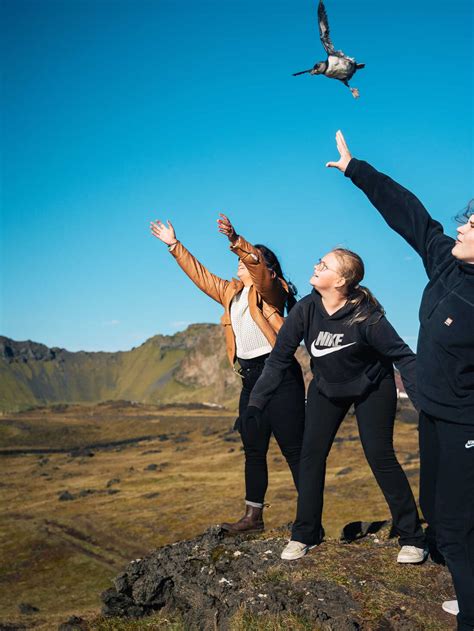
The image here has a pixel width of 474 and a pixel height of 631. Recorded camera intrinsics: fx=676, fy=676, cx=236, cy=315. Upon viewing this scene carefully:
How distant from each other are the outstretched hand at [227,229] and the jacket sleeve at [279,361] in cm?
158

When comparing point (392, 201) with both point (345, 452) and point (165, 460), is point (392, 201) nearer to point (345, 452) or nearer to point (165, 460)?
point (345, 452)

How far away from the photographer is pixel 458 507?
5805mm

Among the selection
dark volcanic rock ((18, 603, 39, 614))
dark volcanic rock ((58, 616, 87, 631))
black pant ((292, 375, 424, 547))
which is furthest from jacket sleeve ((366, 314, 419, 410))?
dark volcanic rock ((18, 603, 39, 614))

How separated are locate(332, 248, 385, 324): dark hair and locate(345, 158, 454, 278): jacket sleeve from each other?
66 cm

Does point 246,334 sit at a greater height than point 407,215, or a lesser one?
lesser

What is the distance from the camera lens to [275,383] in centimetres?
775

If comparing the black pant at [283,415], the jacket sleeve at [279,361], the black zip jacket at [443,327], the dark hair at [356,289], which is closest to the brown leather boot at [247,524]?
the black pant at [283,415]

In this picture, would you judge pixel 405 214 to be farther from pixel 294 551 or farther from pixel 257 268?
pixel 294 551

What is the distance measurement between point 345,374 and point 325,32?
4.40 m

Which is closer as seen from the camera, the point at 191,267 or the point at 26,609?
the point at 191,267

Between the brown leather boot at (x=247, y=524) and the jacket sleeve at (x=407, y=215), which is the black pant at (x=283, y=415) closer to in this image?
the brown leather boot at (x=247, y=524)

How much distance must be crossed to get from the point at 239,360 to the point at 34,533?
1718 inches

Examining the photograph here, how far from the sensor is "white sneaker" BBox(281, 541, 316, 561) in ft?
26.3

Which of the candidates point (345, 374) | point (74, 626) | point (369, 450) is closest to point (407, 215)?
point (345, 374)
